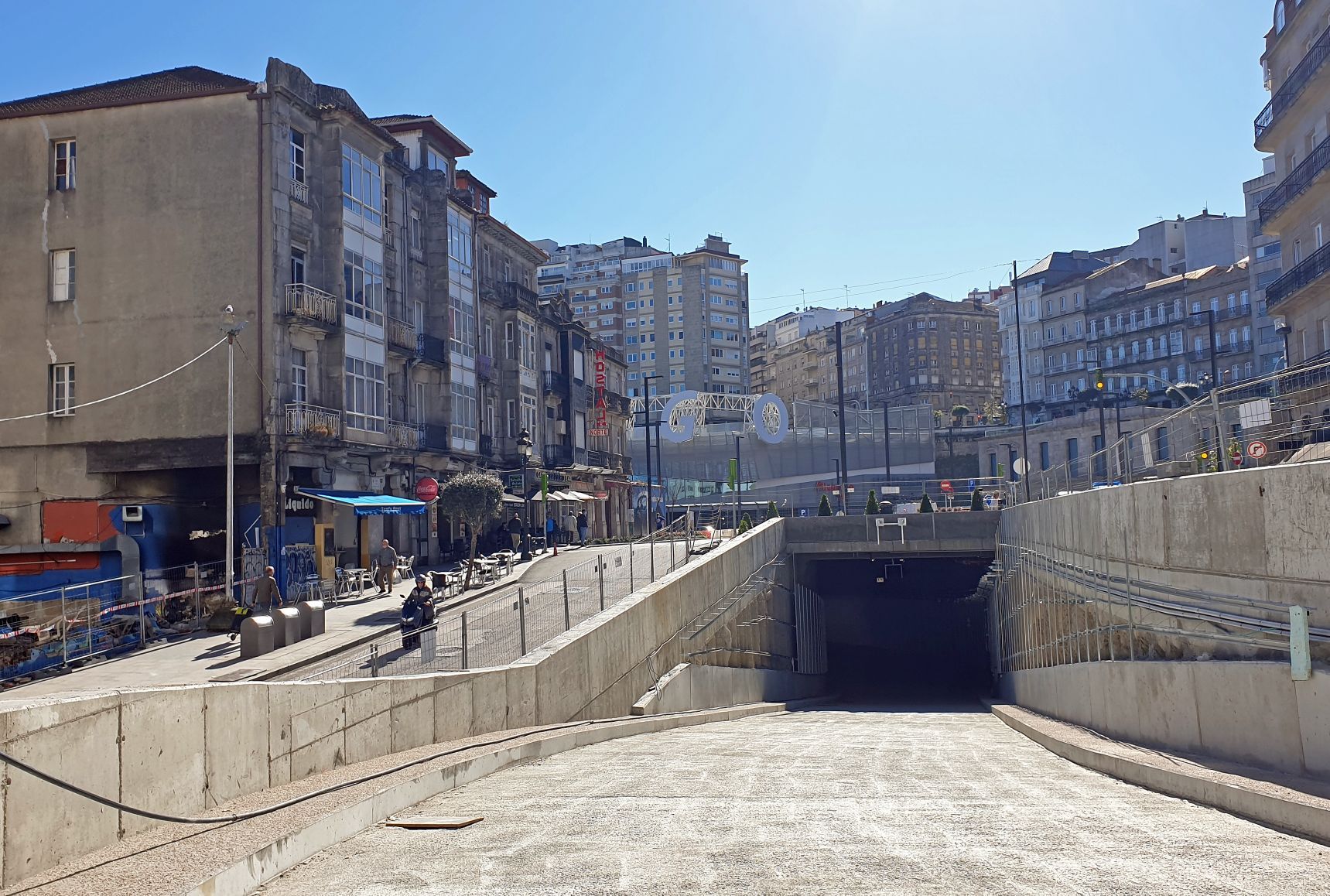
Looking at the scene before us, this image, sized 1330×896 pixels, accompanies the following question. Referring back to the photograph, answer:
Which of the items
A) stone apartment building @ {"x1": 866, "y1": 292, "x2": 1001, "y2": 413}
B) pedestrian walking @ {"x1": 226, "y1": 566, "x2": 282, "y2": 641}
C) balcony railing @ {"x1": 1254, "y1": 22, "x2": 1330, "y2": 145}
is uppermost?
stone apartment building @ {"x1": 866, "y1": 292, "x2": 1001, "y2": 413}

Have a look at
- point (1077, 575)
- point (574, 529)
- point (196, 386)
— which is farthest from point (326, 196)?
point (1077, 575)

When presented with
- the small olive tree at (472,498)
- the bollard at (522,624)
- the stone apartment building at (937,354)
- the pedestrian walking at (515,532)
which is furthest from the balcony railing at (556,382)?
the stone apartment building at (937,354)

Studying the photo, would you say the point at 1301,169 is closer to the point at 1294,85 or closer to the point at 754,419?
the point at 1294,85

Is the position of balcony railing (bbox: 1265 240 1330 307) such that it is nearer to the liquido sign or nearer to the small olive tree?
the small olive tree

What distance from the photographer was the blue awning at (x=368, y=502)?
30.0 metres

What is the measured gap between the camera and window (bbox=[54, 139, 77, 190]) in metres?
31.5

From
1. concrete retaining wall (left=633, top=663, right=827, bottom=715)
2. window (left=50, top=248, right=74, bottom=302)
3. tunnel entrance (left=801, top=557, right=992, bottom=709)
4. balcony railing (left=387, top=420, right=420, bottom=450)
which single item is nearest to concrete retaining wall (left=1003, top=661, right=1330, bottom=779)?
concrete retaining wall (left=633, top=663, right=827, bottom=715)

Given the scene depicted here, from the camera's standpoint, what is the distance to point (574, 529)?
47375 millimetres

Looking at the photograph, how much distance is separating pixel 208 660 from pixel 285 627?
1.43m

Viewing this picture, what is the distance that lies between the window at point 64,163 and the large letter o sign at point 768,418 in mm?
39437

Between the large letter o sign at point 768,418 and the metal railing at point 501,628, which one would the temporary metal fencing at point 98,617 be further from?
the large letter o sign at point 768,418

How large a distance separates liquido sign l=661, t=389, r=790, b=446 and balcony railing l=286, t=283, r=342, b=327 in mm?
32273

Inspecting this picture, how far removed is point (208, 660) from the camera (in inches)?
767

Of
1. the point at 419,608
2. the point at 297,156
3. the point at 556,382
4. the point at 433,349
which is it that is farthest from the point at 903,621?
the point at 419,608
